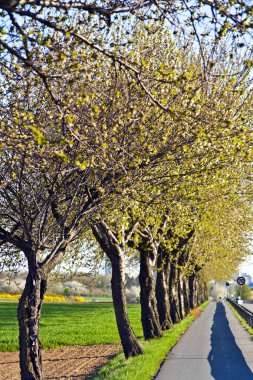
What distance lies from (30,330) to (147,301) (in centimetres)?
1129

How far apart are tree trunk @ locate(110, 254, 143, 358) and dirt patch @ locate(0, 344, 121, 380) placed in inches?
39.8

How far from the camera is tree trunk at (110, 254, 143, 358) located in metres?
19.0

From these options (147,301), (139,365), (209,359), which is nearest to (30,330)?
(139,365)

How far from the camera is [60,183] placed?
1273 cm

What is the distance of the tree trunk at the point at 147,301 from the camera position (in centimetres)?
2353

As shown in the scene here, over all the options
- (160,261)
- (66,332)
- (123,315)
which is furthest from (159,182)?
(66,332)

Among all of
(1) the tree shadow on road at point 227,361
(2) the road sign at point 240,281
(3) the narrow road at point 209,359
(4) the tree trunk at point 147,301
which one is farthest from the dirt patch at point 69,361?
(2) the road sign at point 240,281

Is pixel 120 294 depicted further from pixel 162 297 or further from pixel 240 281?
pixel 240 281

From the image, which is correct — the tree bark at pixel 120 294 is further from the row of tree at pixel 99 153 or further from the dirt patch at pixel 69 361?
the row of tree at pixel 99 153

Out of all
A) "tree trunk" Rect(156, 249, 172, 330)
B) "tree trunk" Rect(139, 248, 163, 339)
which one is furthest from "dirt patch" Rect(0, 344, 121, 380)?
"tree trunk" Rect(156, 249, 172, 330)

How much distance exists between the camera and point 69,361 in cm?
2088

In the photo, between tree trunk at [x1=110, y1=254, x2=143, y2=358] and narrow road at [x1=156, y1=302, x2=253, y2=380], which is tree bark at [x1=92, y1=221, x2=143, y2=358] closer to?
tree trunk at [x1=110, y1=254, x2=143, y2=358]

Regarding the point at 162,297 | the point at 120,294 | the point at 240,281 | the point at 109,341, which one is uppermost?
the point at 240,281

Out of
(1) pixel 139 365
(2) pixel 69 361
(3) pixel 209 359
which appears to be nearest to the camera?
(1) pixel 139 365
